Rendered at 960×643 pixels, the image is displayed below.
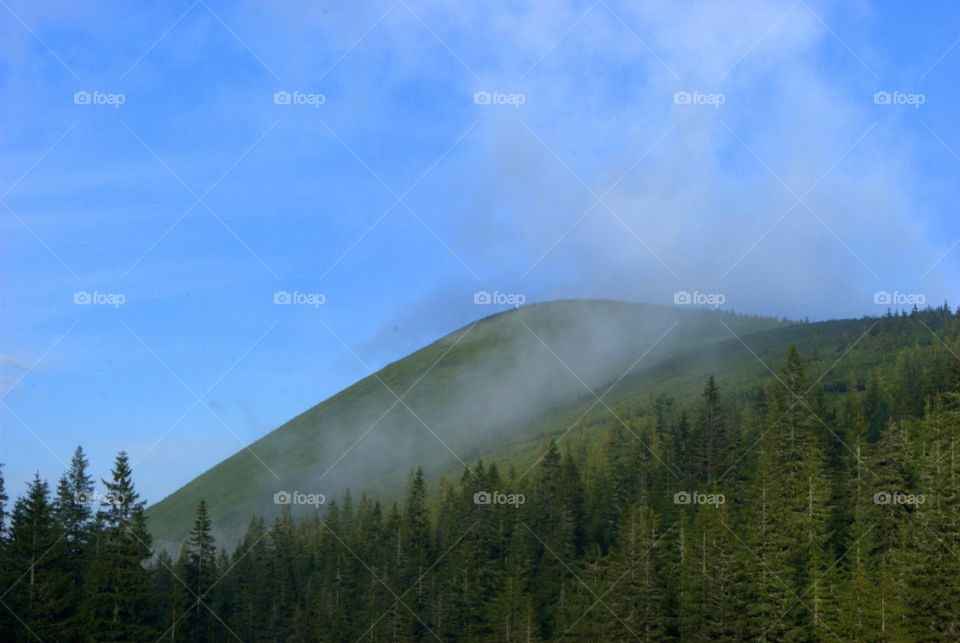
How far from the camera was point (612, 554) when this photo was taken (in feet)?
374

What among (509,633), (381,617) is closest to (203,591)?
(381,617)

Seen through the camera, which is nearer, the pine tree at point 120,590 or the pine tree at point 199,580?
the pine tree at point 120,590

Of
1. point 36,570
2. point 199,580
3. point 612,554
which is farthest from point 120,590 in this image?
point 612,554

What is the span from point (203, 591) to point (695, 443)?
229 ft

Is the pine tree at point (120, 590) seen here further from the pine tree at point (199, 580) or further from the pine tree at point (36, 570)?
the pine tree at point (199, 580)

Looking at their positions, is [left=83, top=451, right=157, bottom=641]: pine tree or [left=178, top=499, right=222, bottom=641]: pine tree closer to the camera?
[left=83, top=451, right=157, bottom=641]: pine tree

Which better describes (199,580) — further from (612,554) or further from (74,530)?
(612,554)

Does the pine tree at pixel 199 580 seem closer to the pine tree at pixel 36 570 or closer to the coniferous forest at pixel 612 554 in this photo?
the coniferous forest at pixel 612 554

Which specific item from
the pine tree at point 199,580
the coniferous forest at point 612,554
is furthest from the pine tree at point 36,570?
the pine tree at point 199,580

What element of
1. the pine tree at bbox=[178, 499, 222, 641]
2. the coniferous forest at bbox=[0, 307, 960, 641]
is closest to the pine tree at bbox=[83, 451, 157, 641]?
the coniferous forest at bbox=[0, 307, 960, 641]

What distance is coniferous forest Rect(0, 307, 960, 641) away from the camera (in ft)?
285

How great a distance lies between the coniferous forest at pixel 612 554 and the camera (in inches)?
3420

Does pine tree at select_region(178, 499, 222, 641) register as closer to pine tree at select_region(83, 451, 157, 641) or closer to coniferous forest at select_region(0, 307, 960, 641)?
coniferous forest at select_region(0, 307, 960, 641)

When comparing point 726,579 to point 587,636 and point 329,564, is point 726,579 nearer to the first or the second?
point 587,636
